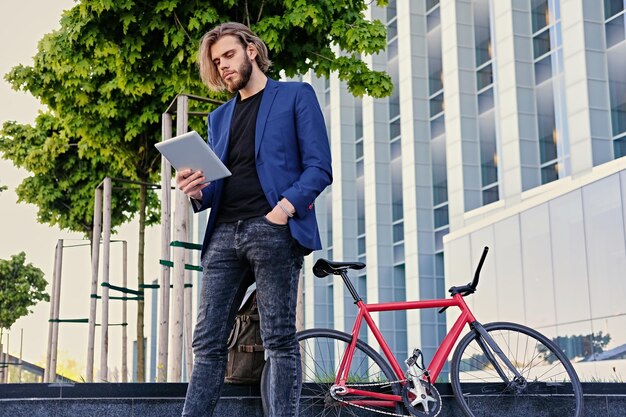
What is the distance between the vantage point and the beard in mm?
4301

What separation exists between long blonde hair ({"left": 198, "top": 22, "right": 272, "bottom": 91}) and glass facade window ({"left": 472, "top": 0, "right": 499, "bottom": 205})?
27.6 metres

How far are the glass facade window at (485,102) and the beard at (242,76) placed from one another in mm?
27712

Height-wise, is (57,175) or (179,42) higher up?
(57,175)

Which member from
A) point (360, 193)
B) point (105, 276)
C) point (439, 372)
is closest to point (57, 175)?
point (105, 276)

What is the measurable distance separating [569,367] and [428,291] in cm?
2752

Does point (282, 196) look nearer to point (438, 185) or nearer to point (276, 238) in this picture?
point (276, 238)

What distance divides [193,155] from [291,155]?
514 mm

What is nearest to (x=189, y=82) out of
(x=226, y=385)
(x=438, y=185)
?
(x=226, y=385)

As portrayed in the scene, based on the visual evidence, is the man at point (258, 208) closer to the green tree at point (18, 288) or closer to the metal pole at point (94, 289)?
the metal pole at point (94, 289)

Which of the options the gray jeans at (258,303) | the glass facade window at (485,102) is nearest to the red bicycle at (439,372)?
the gray jeans at (258,303)

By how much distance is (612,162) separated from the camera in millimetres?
22719

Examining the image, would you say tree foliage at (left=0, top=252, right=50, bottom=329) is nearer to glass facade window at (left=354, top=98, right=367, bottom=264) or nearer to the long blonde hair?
glass facade window at (left=354, top=98, right=367, bottom=264)

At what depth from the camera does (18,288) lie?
29812 mm

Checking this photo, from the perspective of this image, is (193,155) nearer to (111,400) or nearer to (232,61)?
(232,61)
